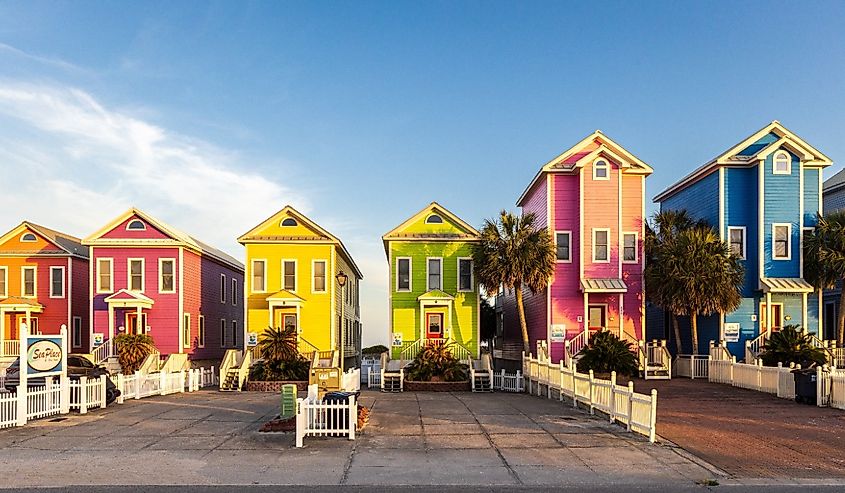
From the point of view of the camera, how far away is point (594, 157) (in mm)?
32625

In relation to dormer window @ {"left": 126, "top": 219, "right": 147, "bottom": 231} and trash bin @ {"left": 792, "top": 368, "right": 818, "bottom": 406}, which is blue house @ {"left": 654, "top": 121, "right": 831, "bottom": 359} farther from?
dormer window @ {"left": 126, "top": 219, "right": 147, "bottom": 231}

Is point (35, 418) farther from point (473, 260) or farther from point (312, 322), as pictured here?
point (473, 260)

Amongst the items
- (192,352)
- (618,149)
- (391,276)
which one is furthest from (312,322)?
(618,149)

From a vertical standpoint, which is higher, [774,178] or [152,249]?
[774,178]

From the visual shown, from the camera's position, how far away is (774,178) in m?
32.8

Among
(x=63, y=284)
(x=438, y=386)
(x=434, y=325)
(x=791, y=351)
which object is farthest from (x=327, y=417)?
(x=63, y=284)

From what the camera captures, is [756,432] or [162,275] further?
[162,275]

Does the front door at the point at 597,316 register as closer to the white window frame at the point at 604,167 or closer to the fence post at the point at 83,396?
the white window frame at the point at 604,167

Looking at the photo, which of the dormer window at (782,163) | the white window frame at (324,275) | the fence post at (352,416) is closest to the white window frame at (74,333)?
the white window frame at (324,275)

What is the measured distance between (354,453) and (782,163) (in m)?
27.2

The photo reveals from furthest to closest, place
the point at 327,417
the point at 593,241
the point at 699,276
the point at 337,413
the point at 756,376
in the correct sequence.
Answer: the point at 593,241 → the point at 699,276 → the point at 756,376 → the point at 327,417 → the point at 337,413

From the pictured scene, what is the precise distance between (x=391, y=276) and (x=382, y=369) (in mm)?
5774

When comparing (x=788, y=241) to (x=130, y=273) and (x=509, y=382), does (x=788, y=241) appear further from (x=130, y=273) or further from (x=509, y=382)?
(x=130, y=273)

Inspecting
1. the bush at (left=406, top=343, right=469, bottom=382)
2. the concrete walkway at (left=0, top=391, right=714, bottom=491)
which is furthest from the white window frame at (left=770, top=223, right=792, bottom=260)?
the concrete walkway at (left=0, top=391, right=714, bottom=491)
